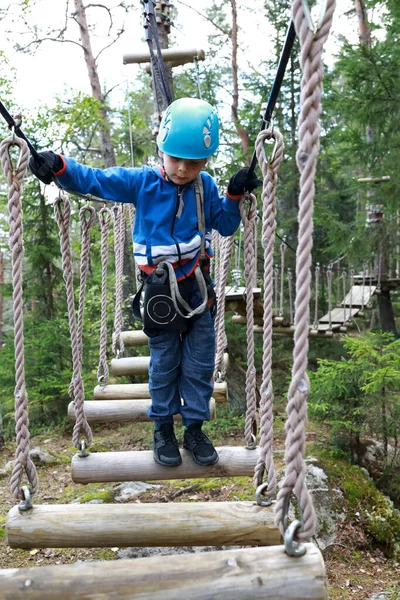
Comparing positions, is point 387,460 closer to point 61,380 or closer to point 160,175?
point 160,175

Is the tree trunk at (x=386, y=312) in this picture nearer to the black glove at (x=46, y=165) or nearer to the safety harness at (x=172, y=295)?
the safety harness at (x=172, y=295)

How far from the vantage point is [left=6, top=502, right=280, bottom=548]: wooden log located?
1400 mm

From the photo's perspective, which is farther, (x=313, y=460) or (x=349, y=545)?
(x=313, y=460)

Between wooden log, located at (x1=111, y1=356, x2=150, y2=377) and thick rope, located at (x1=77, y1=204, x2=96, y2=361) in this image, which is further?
wooden log, located at (x1=111, y1=356, x2=150, y2=377)

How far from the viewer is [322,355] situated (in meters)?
8.10

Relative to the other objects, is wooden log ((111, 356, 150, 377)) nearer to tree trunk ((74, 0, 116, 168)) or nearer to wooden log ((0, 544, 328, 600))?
wooden log ((0, 544, 328, 600))

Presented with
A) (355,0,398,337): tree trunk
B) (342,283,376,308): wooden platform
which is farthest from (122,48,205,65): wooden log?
(342,283,376,308): wooden platform

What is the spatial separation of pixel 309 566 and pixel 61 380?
5.66m

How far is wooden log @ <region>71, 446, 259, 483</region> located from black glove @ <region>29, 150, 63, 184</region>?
1.02m

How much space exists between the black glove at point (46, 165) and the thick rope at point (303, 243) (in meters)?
0.99

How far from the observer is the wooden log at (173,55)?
3.85 metres

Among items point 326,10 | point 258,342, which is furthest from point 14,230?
point 258,342

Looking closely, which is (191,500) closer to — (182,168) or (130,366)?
(130,366)

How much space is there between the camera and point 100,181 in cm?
188
